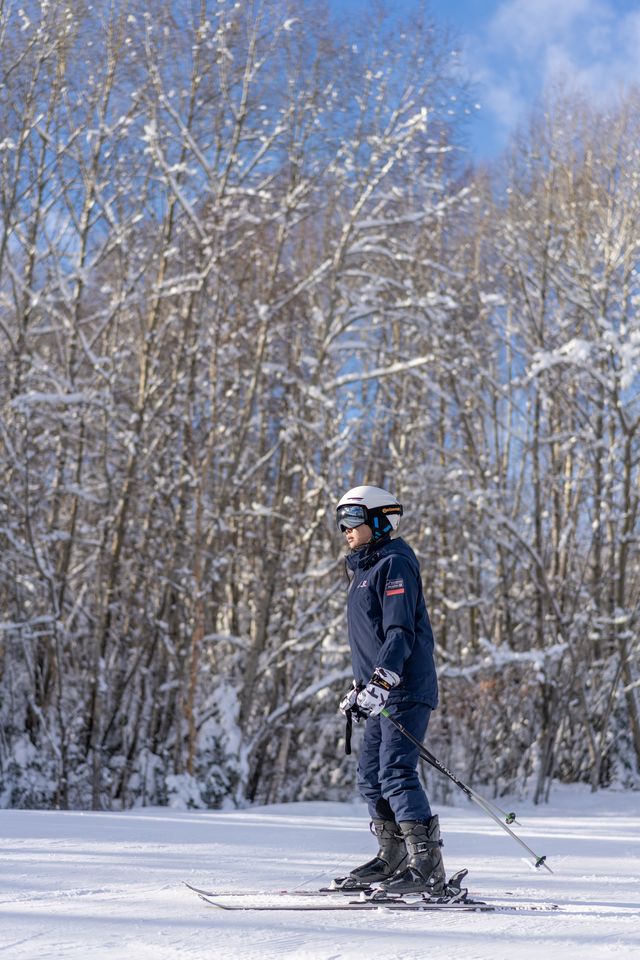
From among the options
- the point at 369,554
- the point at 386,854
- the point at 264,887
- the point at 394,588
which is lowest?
the point at 264,887

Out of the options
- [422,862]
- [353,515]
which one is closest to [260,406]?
[353,515]

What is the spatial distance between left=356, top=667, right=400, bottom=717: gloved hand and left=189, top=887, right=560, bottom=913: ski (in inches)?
25.0

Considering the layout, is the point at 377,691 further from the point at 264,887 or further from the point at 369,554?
the point at 264,887

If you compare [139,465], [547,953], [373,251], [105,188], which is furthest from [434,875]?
[105,188]

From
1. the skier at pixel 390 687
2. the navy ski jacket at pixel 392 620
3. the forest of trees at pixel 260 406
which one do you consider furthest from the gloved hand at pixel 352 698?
the forest of trees at pixel 260 406

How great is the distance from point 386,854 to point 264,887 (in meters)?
0.47

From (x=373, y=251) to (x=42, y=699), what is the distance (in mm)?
5912

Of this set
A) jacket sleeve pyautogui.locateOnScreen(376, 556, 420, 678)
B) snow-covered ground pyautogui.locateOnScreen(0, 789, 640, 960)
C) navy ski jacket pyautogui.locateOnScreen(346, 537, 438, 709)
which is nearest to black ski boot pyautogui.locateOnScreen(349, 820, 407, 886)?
snow-covered ground pyautogui.locateOnScreen(0, 789, 640, 960)

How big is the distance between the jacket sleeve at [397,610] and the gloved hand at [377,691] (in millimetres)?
46

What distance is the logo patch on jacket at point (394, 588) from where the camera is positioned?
3781 mm

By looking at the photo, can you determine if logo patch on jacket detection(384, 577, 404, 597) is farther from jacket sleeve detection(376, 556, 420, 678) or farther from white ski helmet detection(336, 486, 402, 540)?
white ski helmet detection(336, 486, 402, 540)

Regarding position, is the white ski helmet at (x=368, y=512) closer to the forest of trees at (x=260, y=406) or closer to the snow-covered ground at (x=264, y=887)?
the snow-covered ground at (x=264, y=887)

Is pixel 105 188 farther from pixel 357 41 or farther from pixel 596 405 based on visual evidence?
pixel 596 405

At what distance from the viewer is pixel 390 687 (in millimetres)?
3604
